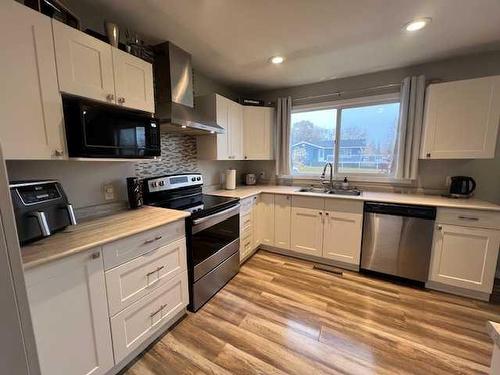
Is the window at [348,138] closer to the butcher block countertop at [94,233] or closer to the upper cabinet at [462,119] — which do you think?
the upper cabinet at [462,119]

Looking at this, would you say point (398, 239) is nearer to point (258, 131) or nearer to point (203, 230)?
point (203, 230)

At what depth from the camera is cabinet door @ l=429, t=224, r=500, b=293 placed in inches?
78.4

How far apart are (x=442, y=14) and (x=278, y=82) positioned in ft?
6.02

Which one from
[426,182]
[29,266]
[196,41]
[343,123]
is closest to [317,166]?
[343,123]

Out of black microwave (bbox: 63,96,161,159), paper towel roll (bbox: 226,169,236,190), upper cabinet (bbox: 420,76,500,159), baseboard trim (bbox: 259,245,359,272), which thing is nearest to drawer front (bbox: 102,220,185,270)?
black microwave (bbox: 63,96,161,159)

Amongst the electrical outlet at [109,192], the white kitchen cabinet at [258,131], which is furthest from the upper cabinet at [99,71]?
the white kitchen cabinet at [258,131]

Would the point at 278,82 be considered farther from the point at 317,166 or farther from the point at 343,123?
the point at 317,166

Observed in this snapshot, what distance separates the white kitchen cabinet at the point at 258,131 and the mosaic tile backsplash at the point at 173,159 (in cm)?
85

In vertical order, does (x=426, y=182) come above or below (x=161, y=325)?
above

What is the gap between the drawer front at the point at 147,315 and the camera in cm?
134

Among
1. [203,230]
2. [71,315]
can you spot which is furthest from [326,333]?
[71,315]

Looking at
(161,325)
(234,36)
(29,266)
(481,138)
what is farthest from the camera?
(481,138)

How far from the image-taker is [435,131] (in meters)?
2.32

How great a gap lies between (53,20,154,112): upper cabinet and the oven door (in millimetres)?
1074
